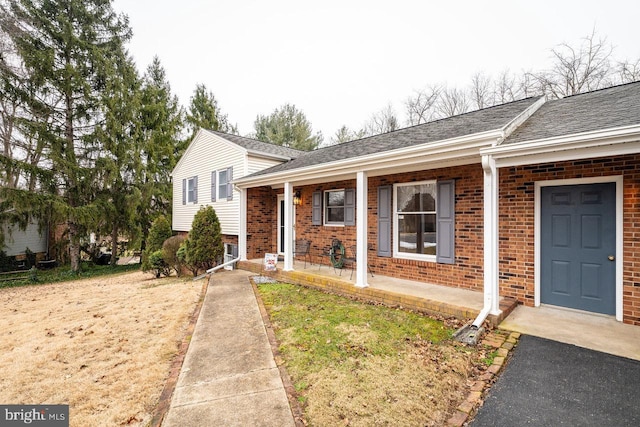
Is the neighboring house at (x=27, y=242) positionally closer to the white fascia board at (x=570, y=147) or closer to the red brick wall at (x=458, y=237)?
the red brick wall at (x=458, y=237)

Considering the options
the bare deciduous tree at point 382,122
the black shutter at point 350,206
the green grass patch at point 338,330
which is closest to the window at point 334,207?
the black shutter at point 350,206

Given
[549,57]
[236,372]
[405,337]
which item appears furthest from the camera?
[549,57]

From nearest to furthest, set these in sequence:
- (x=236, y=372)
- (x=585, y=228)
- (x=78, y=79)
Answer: (x=236, y=372) → (x=585, y=228) → (x=78, y=79)

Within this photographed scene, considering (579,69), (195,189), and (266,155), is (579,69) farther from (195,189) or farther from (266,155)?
(195,189)

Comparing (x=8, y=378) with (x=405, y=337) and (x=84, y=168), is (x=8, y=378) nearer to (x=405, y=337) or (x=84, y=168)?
(x=405, y=337)

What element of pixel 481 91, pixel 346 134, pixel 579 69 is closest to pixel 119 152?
pixel 346 134

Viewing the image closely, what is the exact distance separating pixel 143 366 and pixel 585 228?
651cm

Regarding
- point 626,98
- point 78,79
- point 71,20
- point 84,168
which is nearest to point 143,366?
point 626,98

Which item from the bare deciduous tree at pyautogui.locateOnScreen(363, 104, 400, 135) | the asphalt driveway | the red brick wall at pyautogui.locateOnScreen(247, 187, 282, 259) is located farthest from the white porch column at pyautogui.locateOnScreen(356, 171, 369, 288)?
the bare deciduous tree at pyautogui.locateOnScreen(363, 104, 400, 135)

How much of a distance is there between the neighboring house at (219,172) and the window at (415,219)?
5.83 metres

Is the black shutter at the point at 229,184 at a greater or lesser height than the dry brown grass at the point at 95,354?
greater

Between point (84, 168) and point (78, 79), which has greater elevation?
point (78, 79)

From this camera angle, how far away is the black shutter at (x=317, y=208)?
28.5ft

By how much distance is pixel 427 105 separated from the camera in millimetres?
24219
